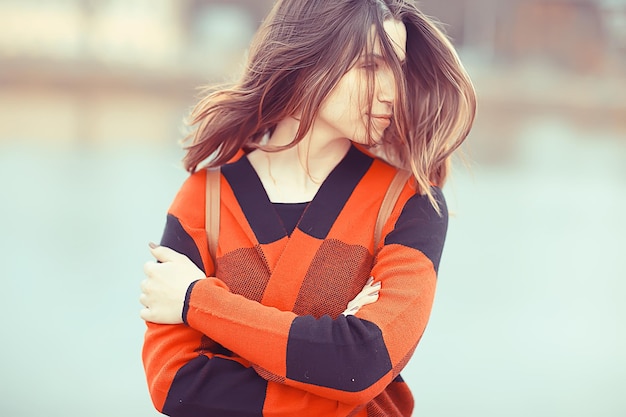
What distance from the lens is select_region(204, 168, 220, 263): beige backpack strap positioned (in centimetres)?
126

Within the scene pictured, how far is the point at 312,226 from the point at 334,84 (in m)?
0.20

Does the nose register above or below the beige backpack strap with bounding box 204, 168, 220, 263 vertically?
above

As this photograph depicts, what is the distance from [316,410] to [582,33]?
319 inches

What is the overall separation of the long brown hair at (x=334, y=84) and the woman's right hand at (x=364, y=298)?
0.16 meters

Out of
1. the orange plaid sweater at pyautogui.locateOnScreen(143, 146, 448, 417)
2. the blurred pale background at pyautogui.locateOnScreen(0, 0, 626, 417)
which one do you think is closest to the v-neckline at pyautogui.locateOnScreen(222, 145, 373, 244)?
the orange plaid sweater at pyautogui.locateOnScreen(143, 146, 448, 417)

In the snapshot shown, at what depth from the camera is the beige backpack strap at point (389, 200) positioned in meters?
1.24

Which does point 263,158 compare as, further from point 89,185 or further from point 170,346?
point 89,185

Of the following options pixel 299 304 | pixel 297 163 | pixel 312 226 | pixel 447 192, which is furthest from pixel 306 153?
pixel 447 192

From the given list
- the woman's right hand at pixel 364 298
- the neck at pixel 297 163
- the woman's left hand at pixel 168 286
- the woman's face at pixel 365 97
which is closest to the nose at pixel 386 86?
the woman's face at pixel 365 97

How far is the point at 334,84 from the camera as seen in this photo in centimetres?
119

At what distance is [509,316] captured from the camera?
2.94 meters

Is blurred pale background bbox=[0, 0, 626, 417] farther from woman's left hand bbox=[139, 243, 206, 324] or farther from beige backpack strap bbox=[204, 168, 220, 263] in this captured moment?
woman's left hand bbox=[139, 243, 206, 324]

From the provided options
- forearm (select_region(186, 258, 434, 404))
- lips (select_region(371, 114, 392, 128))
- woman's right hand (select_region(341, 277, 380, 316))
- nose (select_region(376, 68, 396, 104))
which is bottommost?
forearm (select_region(186, 258, 434, 404))

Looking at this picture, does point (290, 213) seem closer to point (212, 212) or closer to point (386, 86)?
point (212, 212)
